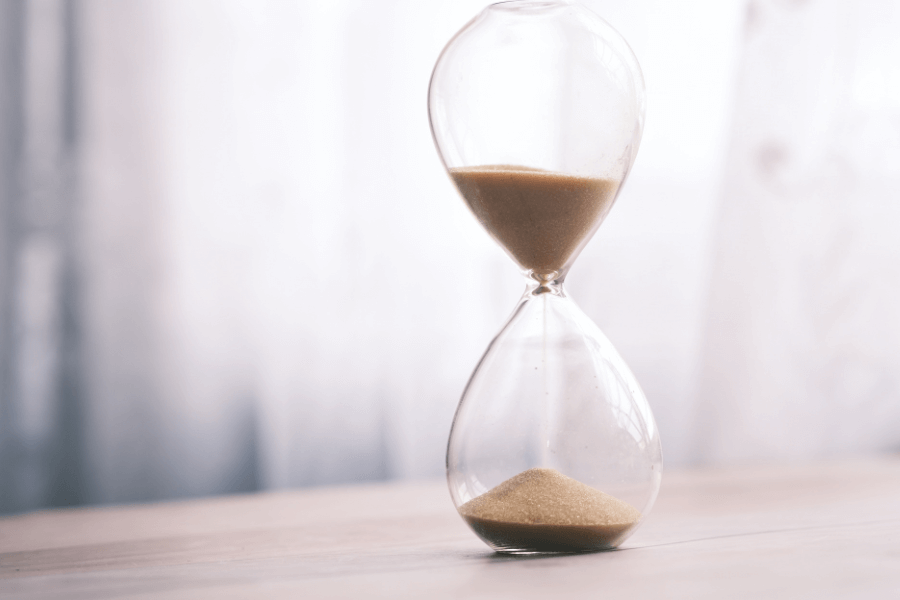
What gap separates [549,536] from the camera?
2.53 ft

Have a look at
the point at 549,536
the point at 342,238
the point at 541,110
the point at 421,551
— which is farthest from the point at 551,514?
the point at 342,238

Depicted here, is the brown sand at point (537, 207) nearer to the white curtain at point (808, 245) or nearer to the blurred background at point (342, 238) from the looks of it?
the blurred background at point (342, 238)

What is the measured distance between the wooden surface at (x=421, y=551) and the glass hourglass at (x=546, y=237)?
0.16 ft

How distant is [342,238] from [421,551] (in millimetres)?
997

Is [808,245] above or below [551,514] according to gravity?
above

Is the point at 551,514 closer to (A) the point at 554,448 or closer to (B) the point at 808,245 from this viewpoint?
(A) the point at 554,448

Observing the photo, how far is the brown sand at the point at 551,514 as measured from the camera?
0.77 m

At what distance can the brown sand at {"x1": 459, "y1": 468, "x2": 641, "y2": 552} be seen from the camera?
767mm

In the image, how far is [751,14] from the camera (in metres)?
1.97

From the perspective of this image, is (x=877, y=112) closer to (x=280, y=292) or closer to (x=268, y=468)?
(x=280, y=292)

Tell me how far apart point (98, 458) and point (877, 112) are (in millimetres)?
1920

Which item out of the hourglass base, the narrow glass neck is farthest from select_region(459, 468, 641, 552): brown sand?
the narrow glass neck

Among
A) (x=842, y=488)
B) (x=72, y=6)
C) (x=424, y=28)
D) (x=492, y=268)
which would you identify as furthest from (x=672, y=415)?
(x=72, y=6)

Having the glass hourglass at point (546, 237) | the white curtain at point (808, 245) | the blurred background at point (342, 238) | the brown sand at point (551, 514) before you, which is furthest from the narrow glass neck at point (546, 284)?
the white curtain at point (808, 245)
